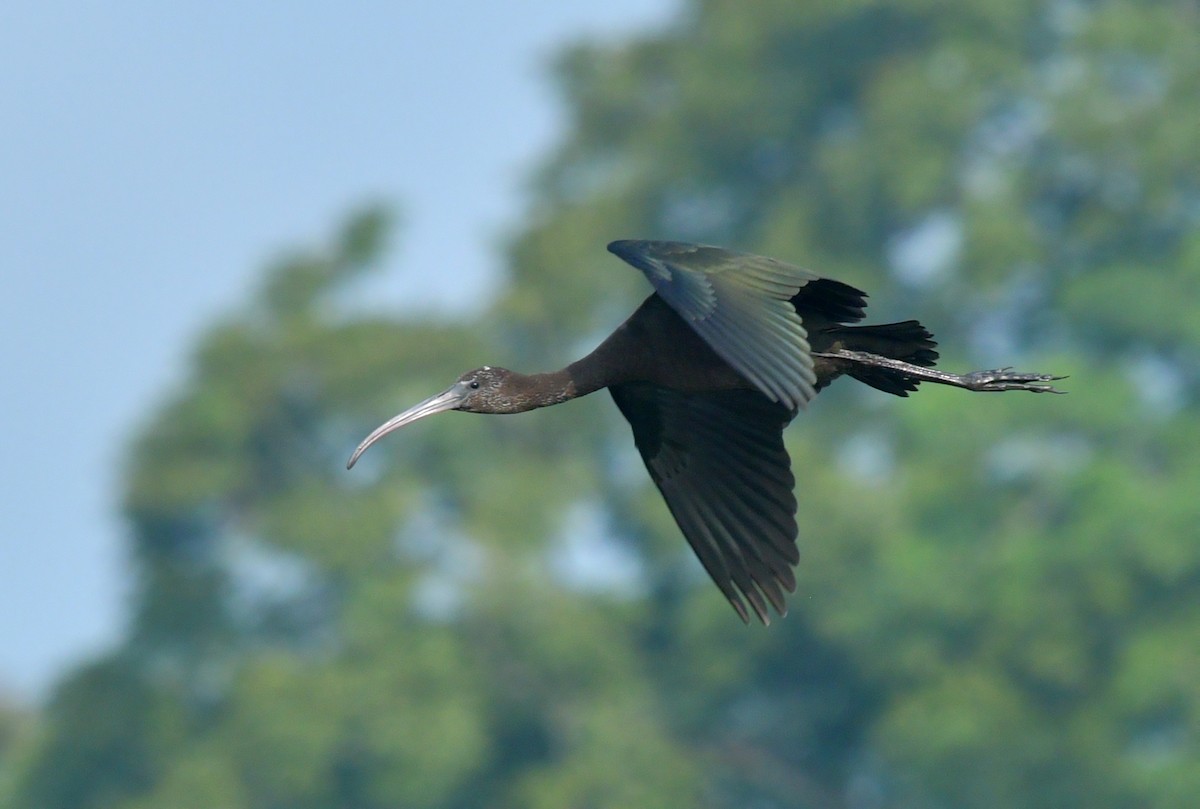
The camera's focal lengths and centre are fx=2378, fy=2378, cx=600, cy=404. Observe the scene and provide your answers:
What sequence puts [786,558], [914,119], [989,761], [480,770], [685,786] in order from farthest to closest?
[914,119], [480,770], [685,786], [989,761], [786,558]

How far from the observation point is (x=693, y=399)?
11.4m

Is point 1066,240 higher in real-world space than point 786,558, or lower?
higher

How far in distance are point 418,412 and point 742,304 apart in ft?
6.26

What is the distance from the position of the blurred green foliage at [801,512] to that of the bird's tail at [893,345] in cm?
2065

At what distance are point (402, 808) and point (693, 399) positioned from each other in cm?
2478

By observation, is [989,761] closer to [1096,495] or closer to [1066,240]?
[1096,495]

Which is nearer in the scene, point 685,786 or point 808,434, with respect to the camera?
point 685,786

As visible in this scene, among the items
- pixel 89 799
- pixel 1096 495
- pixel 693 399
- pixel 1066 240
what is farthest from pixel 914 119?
pixel 693 399

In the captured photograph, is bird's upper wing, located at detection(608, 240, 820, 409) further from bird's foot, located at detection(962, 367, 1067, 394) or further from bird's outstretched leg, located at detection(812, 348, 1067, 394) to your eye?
bird's foot, located at detection(962, 367, 1067, 394)

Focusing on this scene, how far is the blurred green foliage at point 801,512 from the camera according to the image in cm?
3238

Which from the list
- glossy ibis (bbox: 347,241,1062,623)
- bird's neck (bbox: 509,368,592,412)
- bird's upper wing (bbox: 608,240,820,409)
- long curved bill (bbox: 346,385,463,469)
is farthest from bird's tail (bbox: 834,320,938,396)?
long curved bill (bbox: 346,385,463,469)

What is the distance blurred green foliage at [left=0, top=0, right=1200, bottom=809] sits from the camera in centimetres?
3238

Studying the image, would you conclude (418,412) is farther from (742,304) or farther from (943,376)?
Answer: (943,376)

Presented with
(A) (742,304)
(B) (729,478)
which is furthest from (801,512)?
(A) (742,304)
